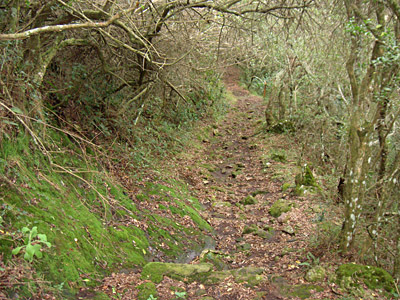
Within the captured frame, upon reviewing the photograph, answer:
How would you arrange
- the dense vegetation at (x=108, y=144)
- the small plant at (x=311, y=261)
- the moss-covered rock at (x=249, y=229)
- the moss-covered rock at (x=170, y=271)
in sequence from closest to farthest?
the dense vegetation at (x=108, y=144), the moss-covered rock at (x=170, y=271), the small plant at (x=311, y=261), the moss-covered rock at (x=249, y=229)

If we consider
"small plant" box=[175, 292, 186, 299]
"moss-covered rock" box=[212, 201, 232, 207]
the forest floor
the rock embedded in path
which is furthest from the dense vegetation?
the rock embedded in path

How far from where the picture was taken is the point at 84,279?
4.09 metres

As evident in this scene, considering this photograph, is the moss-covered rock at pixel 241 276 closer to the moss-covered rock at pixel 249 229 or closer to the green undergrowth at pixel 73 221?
the green undergrowth at pixel 73 221

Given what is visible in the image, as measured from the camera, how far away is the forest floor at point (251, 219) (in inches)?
183

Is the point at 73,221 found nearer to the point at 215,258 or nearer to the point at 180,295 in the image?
the point at 180,295

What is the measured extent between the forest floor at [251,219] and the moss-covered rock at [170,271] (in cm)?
12

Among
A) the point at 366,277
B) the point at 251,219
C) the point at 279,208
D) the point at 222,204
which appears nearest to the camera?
the point at 366,277

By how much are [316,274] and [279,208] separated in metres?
3.68

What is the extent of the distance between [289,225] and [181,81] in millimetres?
6335

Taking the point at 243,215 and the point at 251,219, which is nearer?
the point at 251,219

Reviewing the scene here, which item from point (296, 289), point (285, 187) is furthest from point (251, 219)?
point (296, 289)

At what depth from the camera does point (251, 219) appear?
8414 millimetres

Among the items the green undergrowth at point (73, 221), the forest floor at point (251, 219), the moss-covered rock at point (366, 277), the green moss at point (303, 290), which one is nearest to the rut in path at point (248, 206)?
the forest floor at point (251, 219)

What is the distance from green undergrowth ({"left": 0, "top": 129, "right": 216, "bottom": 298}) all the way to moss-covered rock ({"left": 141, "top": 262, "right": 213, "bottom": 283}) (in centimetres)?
33
